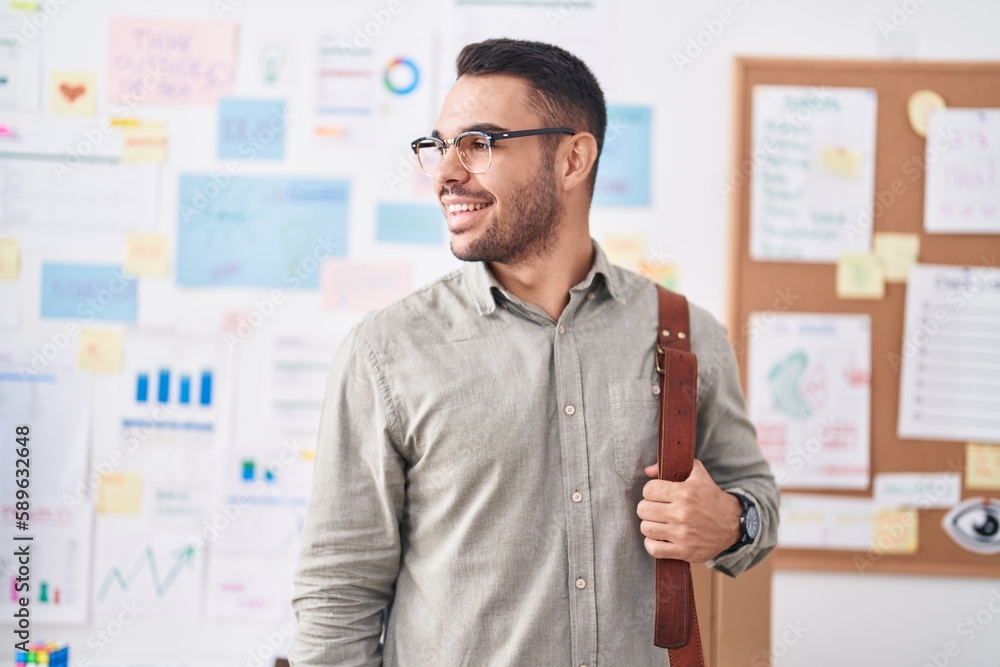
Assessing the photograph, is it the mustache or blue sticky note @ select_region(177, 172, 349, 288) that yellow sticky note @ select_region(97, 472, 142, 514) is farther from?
the mustache

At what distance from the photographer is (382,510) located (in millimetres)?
1059

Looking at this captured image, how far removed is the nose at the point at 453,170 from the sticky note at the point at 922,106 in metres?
1.30

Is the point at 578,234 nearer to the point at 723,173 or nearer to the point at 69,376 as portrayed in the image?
the point at 723,173

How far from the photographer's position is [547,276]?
1.16 meters

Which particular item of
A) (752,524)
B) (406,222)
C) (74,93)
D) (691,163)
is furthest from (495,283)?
(74,93)

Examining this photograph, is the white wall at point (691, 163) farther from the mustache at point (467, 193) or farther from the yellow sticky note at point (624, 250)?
the mustache at point (467, 193)

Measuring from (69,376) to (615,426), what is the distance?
1468 mm

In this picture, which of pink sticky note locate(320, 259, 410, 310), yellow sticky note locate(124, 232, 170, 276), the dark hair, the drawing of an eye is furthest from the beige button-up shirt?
the drawing of an eye

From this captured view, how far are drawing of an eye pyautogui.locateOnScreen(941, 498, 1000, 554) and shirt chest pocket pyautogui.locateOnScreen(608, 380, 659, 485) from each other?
1.17 metres

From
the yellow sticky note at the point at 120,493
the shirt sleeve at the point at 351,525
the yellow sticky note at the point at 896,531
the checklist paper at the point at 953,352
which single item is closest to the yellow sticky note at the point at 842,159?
the checklist paper at the point at 953,352

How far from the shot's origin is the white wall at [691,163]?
184 cm

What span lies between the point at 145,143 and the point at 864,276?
5.85 feet

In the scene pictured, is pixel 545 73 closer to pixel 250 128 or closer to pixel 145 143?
pixel 250 128

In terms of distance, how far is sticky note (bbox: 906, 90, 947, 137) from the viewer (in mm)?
1824
